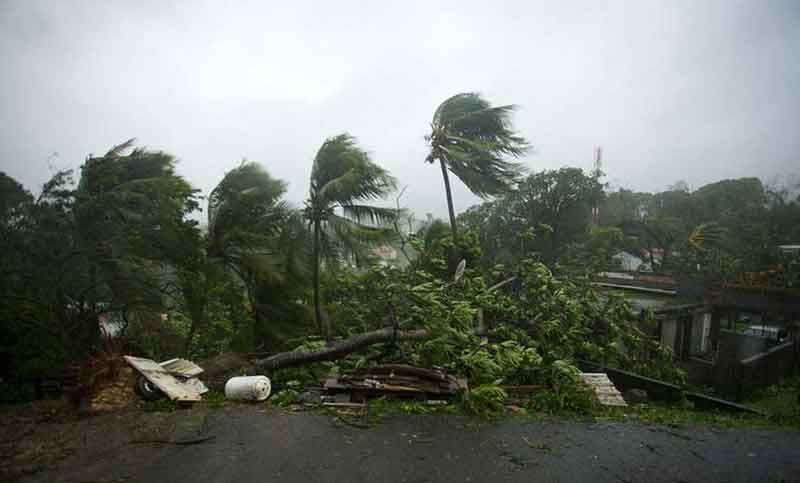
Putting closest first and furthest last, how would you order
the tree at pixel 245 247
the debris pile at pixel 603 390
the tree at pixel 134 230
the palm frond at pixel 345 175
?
the debris pile at pixel 603 390
the tree at pixel 134 230
the palm frond at pixel 345 175
the tree at pixel 245 247

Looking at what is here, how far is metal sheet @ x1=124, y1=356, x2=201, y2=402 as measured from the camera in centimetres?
414

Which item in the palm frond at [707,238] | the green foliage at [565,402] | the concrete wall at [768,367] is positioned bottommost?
the concrete wall at [768,367]

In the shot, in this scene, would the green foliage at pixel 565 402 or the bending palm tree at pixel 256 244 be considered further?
the bending palm tree at pixel 256 244

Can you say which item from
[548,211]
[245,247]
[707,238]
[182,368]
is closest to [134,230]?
[245,247]

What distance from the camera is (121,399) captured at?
415 cm

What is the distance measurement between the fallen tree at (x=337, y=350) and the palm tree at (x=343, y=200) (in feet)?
5.09

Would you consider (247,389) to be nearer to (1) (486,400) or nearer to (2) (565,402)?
(1) (486,400)

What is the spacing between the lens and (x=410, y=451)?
3.35 m

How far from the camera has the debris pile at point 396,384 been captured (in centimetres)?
443

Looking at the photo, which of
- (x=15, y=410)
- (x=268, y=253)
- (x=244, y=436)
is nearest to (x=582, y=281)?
(x=268, y=253)

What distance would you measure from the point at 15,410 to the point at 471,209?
13.2 metres

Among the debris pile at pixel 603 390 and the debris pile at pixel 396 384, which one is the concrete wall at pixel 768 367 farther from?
the debris pile at pixel 396 384

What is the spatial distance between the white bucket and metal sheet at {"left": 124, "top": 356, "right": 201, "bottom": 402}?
321mm

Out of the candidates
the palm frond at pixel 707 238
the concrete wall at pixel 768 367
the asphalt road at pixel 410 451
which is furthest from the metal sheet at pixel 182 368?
the palm frond at pixel 707 238
